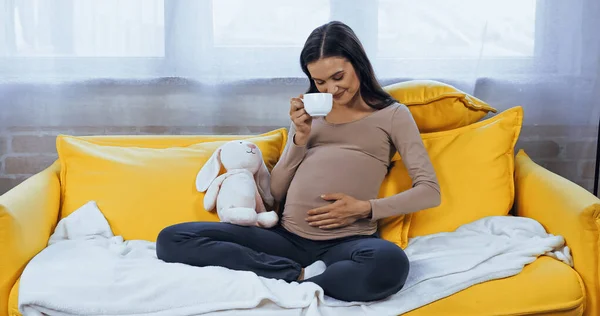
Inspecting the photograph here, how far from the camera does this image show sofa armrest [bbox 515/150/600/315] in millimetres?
1701

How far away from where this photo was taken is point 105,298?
1586 millimetres

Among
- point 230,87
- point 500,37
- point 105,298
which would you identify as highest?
point 500,37

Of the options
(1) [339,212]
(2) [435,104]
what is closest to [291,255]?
(1) [339,212]

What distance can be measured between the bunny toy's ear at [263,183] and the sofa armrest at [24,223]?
1.95 ft

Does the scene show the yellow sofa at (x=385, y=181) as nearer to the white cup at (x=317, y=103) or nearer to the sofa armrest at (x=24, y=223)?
the sofa armrest at (x=24, y=223)

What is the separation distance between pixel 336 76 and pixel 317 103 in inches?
10.2

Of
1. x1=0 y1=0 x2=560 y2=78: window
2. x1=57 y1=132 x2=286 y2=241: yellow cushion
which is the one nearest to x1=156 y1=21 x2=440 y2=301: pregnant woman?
x1=57 y1=132 x2=286 y2=241: yellow cushion

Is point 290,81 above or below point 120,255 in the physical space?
above

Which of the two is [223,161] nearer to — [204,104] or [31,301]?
[204,104]

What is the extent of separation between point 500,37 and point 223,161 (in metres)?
1.09

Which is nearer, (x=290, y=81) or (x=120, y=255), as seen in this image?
(x=120, y=255)

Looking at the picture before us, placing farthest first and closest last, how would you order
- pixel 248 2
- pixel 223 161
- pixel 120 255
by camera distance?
pixel 248 2 → pixel 223 161 → pixel 120 255

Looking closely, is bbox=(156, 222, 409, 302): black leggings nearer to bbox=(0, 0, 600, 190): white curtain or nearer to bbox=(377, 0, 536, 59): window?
bbox=(0, 0, 600, 190): white curtain

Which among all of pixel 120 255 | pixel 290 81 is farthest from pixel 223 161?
pixel 290 81
